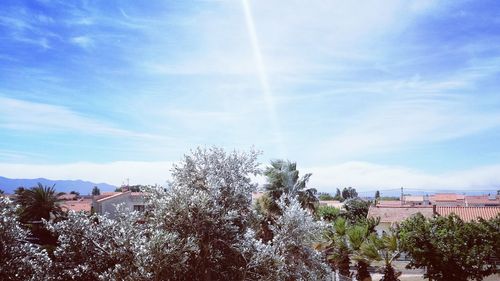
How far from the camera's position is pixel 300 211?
1046 centimetres

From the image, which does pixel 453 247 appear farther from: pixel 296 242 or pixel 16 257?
pixel 16 257

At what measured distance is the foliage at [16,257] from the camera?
8805mm

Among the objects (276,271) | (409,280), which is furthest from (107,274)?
(409,280)

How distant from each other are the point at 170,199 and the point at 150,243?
135 cm

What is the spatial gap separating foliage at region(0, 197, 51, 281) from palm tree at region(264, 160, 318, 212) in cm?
1649

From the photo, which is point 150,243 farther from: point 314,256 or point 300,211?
point 314,256

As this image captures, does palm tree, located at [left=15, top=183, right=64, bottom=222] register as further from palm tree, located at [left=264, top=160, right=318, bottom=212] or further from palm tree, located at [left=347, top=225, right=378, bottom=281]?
palm tree, located at [left=347, top=225, right=378, bottom=281]

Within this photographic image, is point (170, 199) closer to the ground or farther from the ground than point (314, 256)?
farther from the ground

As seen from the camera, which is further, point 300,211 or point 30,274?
point 300,211

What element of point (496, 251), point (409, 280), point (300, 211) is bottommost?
point (409, 280)

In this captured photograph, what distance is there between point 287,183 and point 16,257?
17.8 m

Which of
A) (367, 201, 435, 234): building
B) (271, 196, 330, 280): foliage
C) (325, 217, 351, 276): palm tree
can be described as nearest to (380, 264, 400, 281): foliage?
(325, 217, 351, 276): palm tree

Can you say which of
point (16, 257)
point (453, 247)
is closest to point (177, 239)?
point (16, 257)

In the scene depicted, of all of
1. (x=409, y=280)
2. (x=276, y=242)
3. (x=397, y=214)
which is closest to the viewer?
(x=276, y=242)
